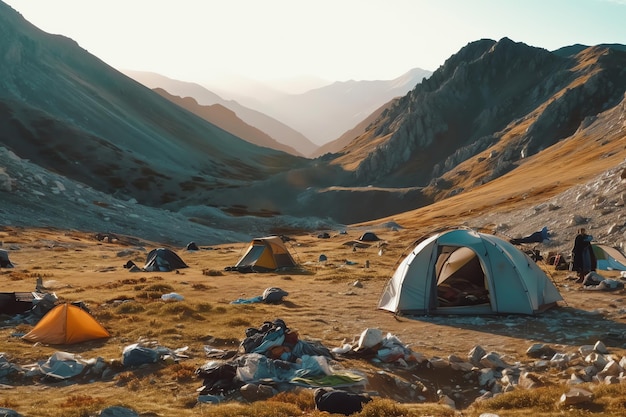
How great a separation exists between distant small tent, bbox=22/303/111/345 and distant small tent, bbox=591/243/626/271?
24126mm

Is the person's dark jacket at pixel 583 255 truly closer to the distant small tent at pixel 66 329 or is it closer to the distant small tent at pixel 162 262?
the distant small tent at pixel 66 329

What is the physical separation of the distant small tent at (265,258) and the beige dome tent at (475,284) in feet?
50.6

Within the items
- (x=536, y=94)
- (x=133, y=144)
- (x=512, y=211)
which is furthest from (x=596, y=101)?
(x=133, y=144)

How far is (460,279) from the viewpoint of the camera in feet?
71.3

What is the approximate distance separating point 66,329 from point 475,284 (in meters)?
14.1

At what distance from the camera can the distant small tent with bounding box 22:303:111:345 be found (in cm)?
1628

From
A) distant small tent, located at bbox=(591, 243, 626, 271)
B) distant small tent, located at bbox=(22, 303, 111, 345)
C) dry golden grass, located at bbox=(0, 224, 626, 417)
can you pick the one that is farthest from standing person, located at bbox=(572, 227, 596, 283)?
distant small tent, located at bbox=(22, 303, 111, 345)

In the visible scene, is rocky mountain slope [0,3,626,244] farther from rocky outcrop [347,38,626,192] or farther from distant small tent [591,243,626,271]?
distant small tent [591,243,626,271]

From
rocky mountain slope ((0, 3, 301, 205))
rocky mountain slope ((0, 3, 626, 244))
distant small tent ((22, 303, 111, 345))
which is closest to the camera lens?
distant small tent ((22, 303, 111, 345))

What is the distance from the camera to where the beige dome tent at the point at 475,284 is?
1923 cm

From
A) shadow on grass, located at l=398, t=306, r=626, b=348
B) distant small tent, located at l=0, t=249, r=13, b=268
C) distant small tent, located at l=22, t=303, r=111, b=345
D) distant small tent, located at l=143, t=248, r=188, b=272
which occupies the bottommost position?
distant small tent, located at l=0, t=249, r=13, b=268

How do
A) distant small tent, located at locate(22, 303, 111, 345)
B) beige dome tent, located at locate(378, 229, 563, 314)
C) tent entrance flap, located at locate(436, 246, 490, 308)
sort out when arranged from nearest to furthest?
distant small tent, located at locate(22, 303, 111, 345) → beige dome tent, located at locate(378, 229, 563, 314) → tent entrance flap, located at locate(436, 246, 490, 308)

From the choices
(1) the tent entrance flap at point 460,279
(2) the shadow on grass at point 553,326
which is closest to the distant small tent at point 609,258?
(2) the shadow on grass at point 553,326

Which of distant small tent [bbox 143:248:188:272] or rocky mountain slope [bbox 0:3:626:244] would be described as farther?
rocky mountain slope [bbox 0:3:626:244]
